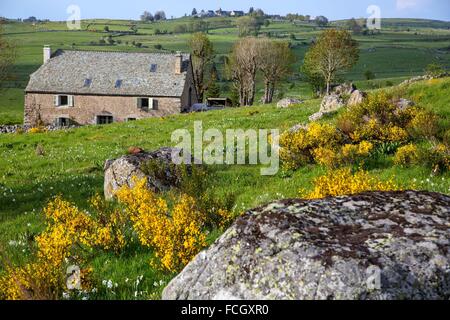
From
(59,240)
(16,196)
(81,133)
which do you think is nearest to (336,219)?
(59,240)

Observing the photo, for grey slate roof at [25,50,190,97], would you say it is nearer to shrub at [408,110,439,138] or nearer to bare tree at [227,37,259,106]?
bare tree at [227,37,259,106]

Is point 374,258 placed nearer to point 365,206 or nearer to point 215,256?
point 365,206

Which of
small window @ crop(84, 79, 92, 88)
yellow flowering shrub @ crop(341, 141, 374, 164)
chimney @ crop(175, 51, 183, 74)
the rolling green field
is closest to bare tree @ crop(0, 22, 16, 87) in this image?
small window @ crop(84, 79, 92, 88)

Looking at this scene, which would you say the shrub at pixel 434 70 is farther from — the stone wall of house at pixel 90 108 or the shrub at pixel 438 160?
the stone wall of house at pixel 90 108

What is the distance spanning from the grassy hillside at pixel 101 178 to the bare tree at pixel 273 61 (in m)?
48.1

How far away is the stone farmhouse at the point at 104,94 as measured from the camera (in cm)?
6856

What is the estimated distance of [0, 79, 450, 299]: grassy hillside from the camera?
27.2 ft

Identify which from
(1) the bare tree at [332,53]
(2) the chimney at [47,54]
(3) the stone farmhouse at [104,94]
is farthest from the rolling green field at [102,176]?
(2) the chimney at [47,54]

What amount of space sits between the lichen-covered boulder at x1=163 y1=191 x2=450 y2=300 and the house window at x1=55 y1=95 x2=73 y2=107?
67.9 m

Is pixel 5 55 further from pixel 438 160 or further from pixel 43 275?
pixel 43 275

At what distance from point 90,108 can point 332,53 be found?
37.6 m

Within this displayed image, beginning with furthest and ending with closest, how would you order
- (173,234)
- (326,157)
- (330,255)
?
(326,157) → (173,234) → (330,255)

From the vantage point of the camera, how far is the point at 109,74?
7056cm

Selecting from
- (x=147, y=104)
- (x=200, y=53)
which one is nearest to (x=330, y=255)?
(x=147, y=104)
